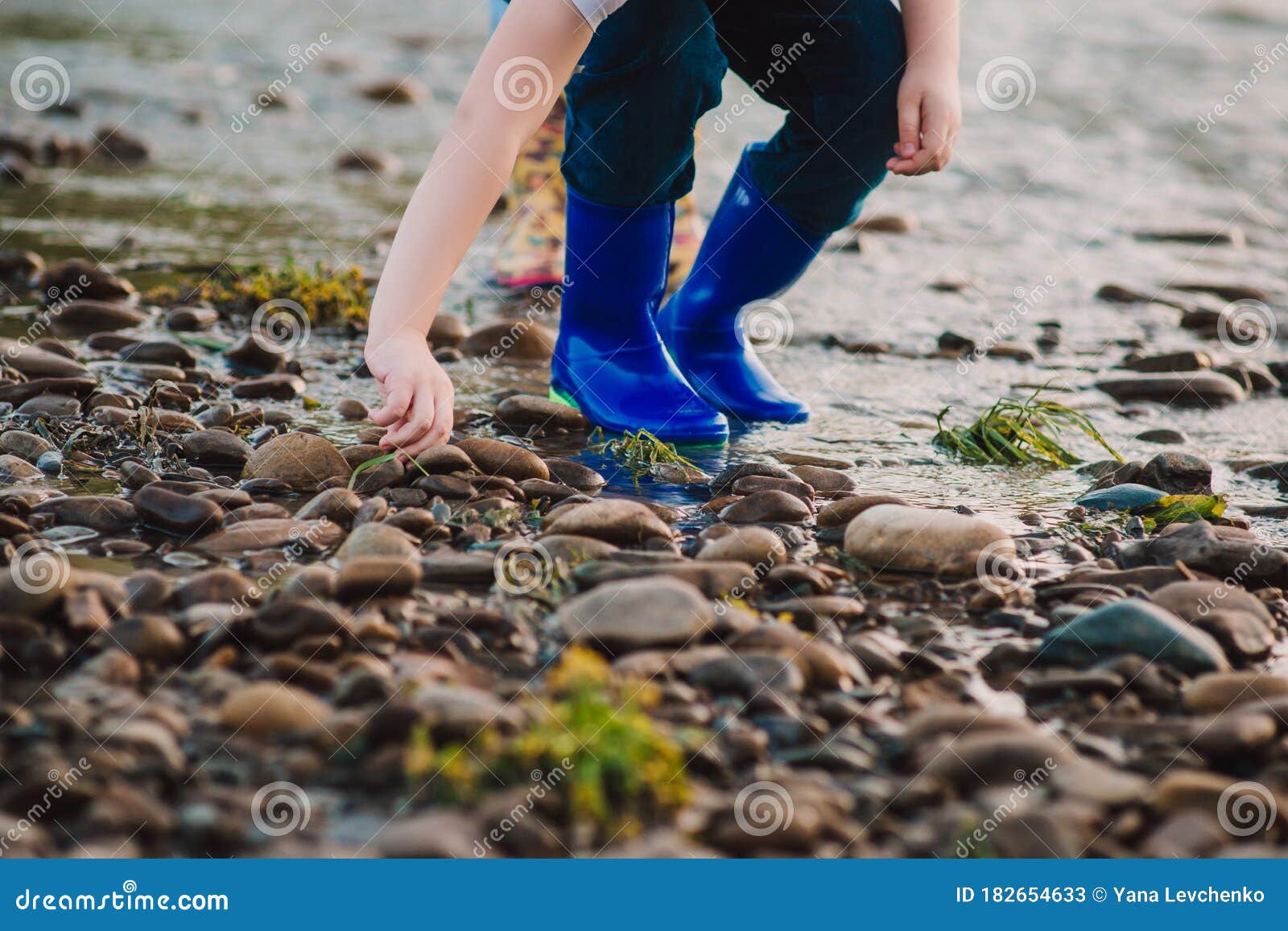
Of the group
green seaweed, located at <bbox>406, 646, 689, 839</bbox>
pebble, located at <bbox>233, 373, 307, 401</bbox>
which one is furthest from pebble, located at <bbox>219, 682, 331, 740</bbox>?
pebble, located at <bbox>233, 373, 307, 401</bbox>

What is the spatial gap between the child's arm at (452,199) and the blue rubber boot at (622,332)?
0.75m

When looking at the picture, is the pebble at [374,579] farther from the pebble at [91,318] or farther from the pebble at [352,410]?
the pebble at [91,318]

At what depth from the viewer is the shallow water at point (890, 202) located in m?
3.49

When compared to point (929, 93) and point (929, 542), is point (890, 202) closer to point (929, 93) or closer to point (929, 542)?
point (929, 93)

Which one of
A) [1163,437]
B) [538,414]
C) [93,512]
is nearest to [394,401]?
[93,512]

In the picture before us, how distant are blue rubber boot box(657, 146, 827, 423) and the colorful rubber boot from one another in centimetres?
103

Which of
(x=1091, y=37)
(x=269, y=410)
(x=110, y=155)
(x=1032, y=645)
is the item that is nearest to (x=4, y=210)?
(x=110, y=155)

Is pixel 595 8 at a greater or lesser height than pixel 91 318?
greater

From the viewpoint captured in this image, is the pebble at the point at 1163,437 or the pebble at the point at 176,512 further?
the pebble at the point at 1163,437

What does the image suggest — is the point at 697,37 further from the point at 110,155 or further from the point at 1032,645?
the point at 110,155

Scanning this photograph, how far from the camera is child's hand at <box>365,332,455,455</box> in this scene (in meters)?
2.35

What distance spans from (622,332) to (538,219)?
138 cm

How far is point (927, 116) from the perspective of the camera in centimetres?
299

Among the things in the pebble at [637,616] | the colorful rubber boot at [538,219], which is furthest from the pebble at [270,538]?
the colorful rubber boot at [538,219]
